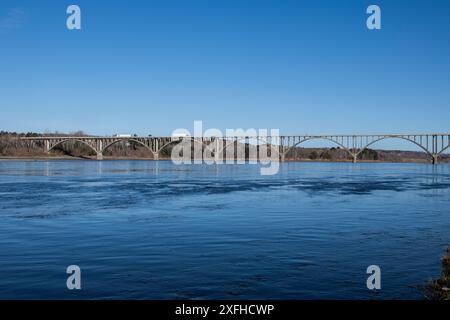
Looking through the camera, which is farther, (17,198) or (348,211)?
(17,198)

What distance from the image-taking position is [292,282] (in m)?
10.2

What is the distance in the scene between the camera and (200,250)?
44.9 feet

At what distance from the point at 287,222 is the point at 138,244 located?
23.4 ft

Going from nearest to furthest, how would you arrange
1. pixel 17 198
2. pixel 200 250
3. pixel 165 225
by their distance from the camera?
pixel 200 250, pixel 165 225, pixel 17 198

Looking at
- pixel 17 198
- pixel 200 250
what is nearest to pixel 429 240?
pixel 200 250

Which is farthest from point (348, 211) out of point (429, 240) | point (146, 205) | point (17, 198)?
point (17, 198)

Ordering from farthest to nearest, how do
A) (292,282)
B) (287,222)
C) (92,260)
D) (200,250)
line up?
1. (287,222)
2. (200,250)
3. (92,260)
4. (292,282)
